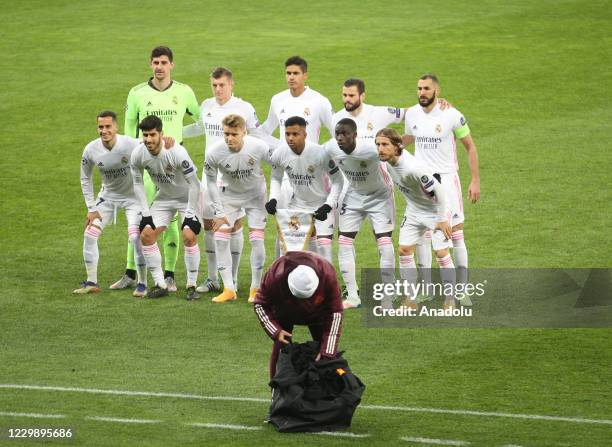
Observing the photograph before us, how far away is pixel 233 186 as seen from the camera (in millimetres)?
14570

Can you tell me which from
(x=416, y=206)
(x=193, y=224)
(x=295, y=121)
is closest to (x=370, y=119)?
(x=295, y=121)

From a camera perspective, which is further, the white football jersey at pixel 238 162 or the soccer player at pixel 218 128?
the soccer player at pixel 218 128

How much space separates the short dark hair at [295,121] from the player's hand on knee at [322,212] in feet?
2.92

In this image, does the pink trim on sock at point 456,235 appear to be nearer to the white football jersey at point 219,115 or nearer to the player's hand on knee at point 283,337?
the white football jersey at point 219,115

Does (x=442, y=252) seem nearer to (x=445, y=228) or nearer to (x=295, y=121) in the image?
(x=445, y=228)

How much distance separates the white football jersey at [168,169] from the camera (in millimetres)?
14352

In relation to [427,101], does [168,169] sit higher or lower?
lower

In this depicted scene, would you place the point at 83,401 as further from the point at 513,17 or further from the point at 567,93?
the point at 513,17

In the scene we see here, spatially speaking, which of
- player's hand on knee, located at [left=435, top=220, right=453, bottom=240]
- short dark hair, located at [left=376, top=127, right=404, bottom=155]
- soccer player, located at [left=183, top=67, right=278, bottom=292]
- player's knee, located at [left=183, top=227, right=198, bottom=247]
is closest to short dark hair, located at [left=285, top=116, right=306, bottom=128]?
short dark hair, located at [left=376, top=127, right=404, bottom=155]

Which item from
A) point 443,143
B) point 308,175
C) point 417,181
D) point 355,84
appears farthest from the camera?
point 355,84

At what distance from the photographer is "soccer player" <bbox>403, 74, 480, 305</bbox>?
14211 millimetres

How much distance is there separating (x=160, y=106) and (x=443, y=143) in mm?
3368

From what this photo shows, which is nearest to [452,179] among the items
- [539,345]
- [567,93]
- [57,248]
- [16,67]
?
[539,345]

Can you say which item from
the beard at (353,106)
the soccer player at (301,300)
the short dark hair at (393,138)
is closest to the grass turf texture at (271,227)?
the soccer player at (301,300)
